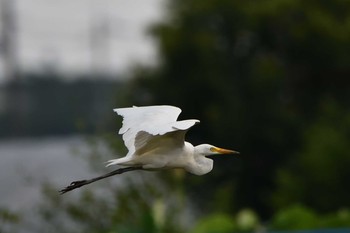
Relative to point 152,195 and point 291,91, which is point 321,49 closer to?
point 291,91

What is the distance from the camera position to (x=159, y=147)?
6879mm

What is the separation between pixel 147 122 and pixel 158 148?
520 mm

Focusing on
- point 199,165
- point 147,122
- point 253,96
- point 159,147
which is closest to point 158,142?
point 159,147

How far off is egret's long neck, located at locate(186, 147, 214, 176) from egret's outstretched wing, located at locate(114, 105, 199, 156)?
350 mm

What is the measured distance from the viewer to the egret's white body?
6.55 metres

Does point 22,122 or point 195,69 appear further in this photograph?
point 22,122

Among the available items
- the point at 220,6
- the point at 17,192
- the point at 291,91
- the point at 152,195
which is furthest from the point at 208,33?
the point at 152,195

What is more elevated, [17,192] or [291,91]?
[291,91]

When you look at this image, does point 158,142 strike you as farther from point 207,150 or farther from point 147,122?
point 147,122

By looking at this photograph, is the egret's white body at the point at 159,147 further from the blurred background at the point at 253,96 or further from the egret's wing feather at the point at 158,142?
the blurred background at the point at 253,96

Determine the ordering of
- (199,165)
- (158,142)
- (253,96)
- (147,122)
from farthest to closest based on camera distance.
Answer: (253,96) < (199,165) < (158,142) < (147,122)

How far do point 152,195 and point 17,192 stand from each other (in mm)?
6764

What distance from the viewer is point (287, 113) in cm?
2603

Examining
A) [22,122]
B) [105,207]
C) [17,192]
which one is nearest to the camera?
[105,207]
